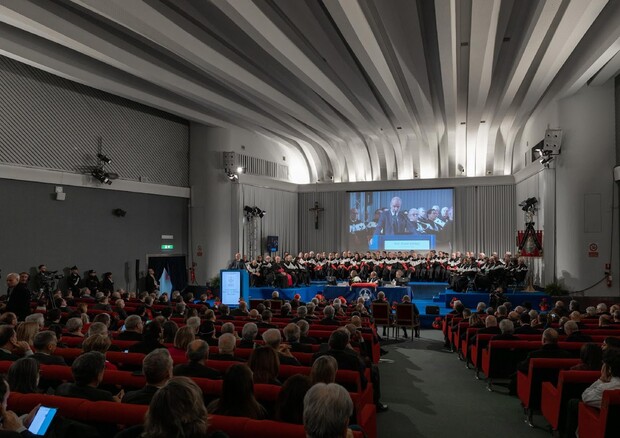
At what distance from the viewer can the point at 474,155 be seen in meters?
Answer: 20.2

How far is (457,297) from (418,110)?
5.96 m

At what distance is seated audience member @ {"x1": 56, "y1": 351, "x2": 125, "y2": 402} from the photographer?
2.99 m

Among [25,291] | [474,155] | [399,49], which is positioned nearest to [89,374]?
[25,291]

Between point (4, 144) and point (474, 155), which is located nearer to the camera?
point (4, 144)

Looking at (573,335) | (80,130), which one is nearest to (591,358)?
(573,335)

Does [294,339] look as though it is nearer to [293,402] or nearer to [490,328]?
[293,402]

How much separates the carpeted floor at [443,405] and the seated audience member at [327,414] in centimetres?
306

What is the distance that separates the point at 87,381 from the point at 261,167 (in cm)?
1726

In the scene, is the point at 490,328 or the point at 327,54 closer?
the point at 490,328

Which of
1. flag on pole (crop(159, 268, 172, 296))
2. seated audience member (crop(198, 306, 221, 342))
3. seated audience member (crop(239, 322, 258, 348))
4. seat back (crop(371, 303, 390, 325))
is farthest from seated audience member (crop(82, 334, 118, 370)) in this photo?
flag on pole (crop(159, 268, 172, 296))

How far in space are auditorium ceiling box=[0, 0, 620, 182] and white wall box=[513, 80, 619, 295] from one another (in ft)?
2.02

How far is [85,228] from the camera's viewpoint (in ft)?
45.2

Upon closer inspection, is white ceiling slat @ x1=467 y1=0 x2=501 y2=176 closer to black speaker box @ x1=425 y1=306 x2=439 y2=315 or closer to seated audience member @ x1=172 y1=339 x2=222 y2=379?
black speaker box @ x1=425 y1=306 x2=439 y2=315

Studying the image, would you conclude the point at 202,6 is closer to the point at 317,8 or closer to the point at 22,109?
the point at 317,8
